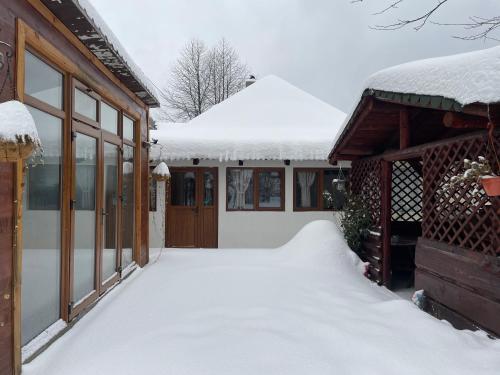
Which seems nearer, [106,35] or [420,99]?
[106,35]

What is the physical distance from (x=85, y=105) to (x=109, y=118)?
85 cm

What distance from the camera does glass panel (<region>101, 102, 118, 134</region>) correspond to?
183 inches

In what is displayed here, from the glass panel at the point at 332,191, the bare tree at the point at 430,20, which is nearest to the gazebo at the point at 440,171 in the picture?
the bare tree at the point at 430,20

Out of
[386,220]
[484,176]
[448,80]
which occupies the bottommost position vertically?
[386,220]

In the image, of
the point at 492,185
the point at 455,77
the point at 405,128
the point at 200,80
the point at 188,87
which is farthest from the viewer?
the point at 200,80

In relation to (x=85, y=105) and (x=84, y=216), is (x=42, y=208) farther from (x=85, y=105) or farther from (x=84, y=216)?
(x=85, y=105)

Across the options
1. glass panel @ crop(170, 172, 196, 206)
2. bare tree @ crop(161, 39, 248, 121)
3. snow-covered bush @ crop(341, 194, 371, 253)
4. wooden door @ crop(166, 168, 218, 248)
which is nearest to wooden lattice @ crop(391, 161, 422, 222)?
snow-covered bush @ crop(341, 194, 371, 253)

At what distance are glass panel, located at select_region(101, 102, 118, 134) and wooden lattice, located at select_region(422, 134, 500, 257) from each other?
400 cm

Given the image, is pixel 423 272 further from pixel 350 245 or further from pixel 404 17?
pixel 404 17

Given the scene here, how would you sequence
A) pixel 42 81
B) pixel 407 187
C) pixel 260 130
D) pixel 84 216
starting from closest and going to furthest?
pixel 42 81 < pixel 84 216 < pixel 407 187 < pixel 260 130

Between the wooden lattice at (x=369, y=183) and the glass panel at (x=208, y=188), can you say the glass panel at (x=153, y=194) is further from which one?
the wooden lattice at (x=369, y=183)

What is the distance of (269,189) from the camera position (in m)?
9.29

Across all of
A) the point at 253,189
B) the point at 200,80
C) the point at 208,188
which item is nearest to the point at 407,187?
the point at 253,189

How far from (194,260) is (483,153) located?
15.5 ft
